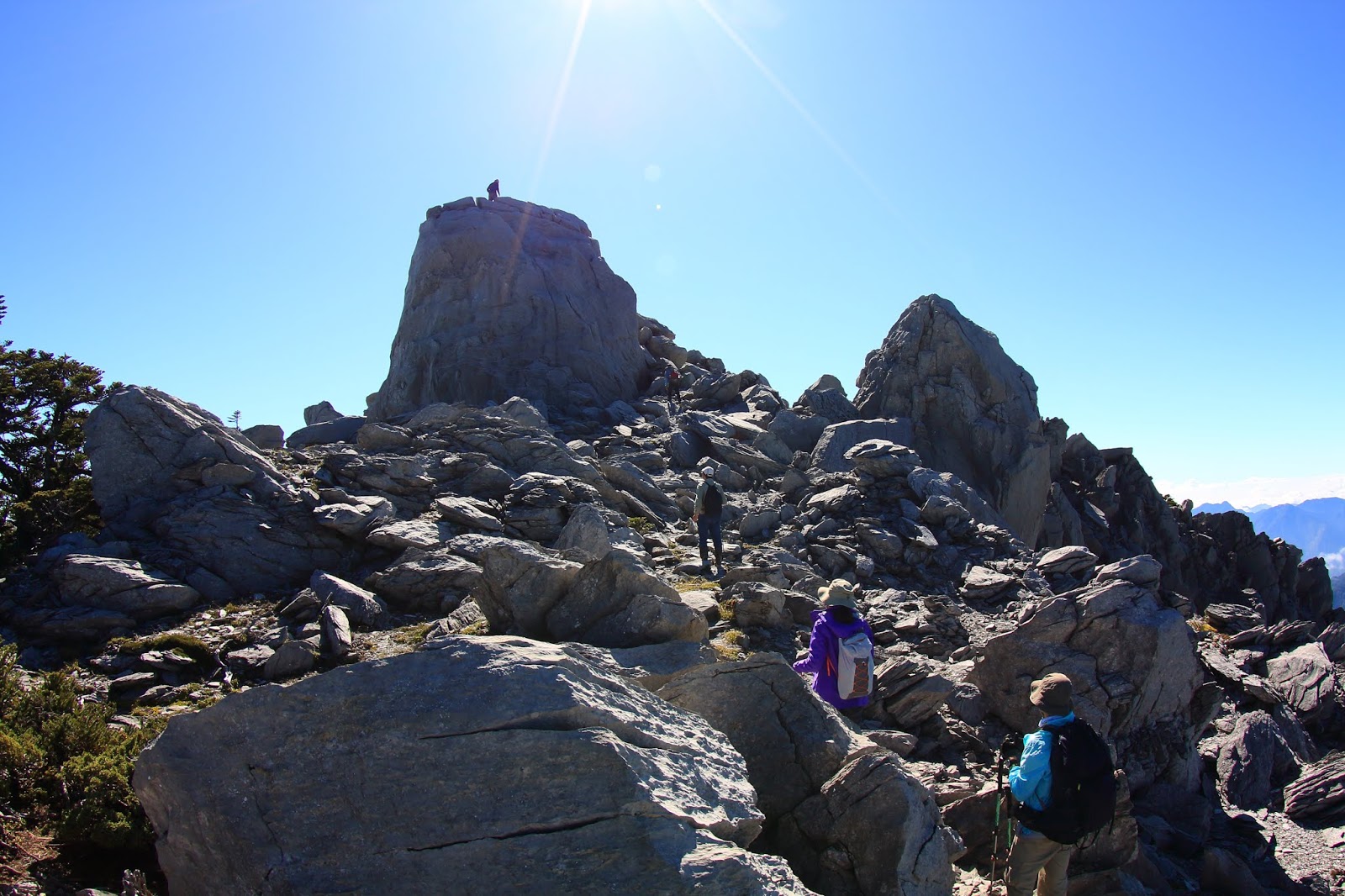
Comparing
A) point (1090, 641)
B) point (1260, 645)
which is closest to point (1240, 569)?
point (1260, 645)

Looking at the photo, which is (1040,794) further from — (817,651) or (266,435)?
(266,435)

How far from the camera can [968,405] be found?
4566 cm

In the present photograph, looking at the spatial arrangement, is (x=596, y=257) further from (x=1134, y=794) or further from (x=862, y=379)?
(x=1134, y=794)

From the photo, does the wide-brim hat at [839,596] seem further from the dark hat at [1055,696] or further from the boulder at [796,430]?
the boulder at [796,430]

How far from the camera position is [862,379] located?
5172 cm

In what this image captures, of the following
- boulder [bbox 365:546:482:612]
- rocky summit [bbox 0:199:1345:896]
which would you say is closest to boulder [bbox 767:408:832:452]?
rocky summit [bbox 0:199:1345:896]

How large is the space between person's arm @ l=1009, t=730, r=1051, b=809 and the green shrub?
9435 millimetres

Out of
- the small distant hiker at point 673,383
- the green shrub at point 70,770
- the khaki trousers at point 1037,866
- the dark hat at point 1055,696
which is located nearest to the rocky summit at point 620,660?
the green shrub at point 70,770

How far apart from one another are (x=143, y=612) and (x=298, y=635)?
418cm

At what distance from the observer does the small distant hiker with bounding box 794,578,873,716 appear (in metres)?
11.5

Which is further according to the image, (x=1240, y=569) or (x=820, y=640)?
(x=1240, y=569)

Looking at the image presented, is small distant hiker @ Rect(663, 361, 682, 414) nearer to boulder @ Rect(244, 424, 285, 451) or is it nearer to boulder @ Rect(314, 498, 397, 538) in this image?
boulder @ Rect(244, 424, 285, 451)

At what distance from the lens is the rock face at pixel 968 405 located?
44.6 meters

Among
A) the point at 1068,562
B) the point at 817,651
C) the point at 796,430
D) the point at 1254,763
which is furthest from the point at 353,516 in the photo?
the point at 796,430
